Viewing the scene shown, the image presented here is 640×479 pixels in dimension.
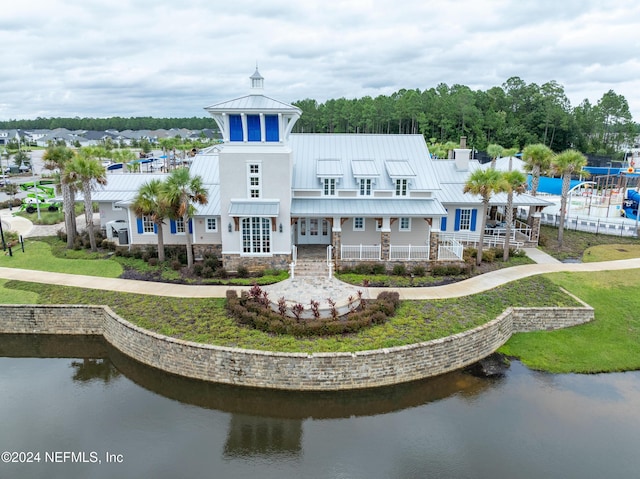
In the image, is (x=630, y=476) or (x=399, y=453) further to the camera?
(x=399, y=453)

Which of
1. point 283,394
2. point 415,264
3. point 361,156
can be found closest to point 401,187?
point 361,156

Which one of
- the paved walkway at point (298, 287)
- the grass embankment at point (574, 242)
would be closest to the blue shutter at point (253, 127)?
the paved walkway at point (298, 287)

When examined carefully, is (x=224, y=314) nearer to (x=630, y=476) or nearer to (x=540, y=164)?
(x=630, y=476)

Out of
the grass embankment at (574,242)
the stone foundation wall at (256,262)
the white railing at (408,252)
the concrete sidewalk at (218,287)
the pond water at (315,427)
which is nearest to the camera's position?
the pond water at (315,427)

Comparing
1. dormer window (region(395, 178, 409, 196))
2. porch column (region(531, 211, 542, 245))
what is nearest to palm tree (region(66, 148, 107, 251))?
dormer window (region(395, 178, 409, 196))

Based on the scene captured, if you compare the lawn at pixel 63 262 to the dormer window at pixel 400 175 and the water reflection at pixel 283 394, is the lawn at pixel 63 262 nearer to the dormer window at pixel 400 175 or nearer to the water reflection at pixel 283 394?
the water reflection at pixel 283 394

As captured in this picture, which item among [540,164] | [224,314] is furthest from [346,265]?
[540,164]

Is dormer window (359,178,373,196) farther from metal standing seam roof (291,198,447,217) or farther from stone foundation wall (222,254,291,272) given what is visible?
stone foundation wall (222,254,291,272)
